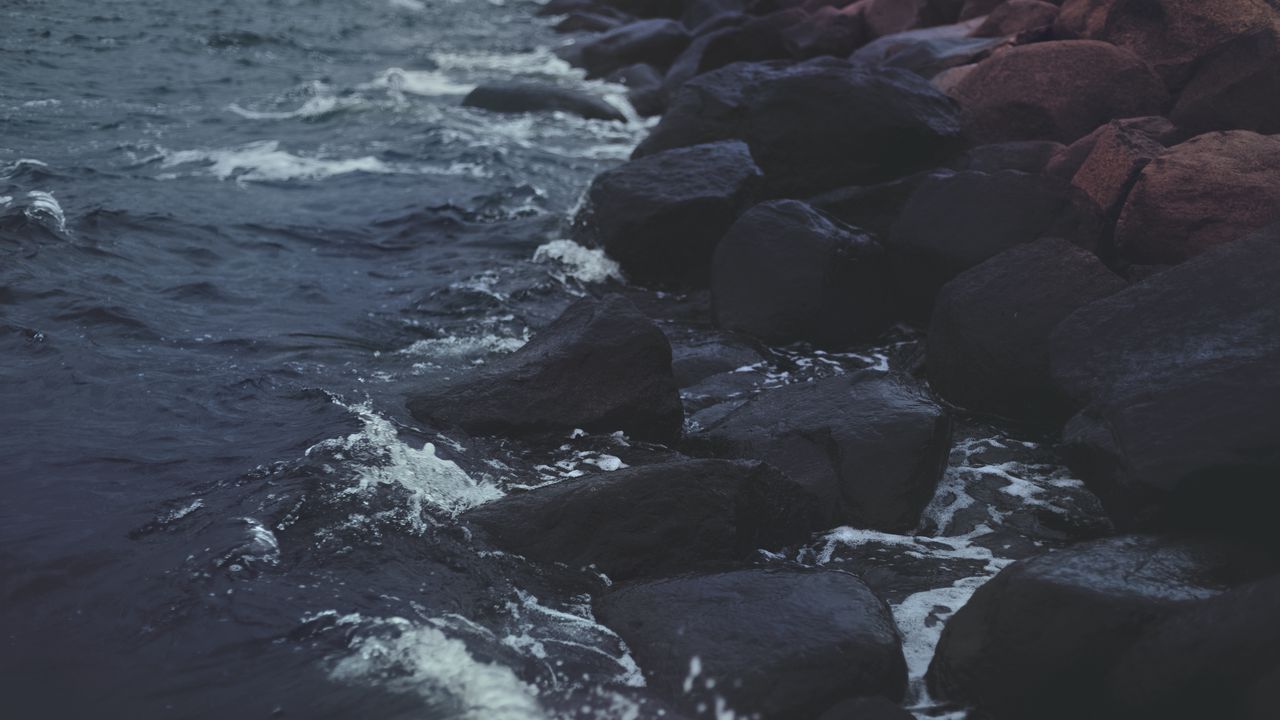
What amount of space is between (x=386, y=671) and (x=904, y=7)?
42.7 ft

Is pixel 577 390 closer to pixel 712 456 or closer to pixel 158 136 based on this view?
pixel 712 456

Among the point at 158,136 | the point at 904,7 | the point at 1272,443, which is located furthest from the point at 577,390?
the point at 904,7

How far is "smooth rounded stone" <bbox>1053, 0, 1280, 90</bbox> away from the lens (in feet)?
28.7

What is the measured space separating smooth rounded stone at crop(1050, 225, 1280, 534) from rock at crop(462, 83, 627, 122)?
10.2 m

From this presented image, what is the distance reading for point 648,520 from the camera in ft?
15.0

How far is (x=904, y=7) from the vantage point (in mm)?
14734

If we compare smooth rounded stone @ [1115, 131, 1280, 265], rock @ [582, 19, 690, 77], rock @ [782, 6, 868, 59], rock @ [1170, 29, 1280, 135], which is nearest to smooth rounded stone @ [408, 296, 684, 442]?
smooth rounded stone @ [1115, 131, 1280, 265]

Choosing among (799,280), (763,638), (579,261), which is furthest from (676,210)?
(763,638)

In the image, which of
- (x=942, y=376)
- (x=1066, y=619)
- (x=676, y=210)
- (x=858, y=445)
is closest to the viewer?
(x=1066, y=619)

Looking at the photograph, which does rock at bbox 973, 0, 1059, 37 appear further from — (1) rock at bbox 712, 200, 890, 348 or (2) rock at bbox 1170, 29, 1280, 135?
(1) rock at bbox 712, 200, 890, 348

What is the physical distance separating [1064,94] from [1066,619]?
6.06 meters

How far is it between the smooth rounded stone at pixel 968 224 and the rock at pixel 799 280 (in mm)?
204

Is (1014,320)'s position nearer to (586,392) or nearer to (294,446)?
(586,392)

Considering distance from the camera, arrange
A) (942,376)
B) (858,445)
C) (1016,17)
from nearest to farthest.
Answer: (858,445), (942,376), (1016,17)
